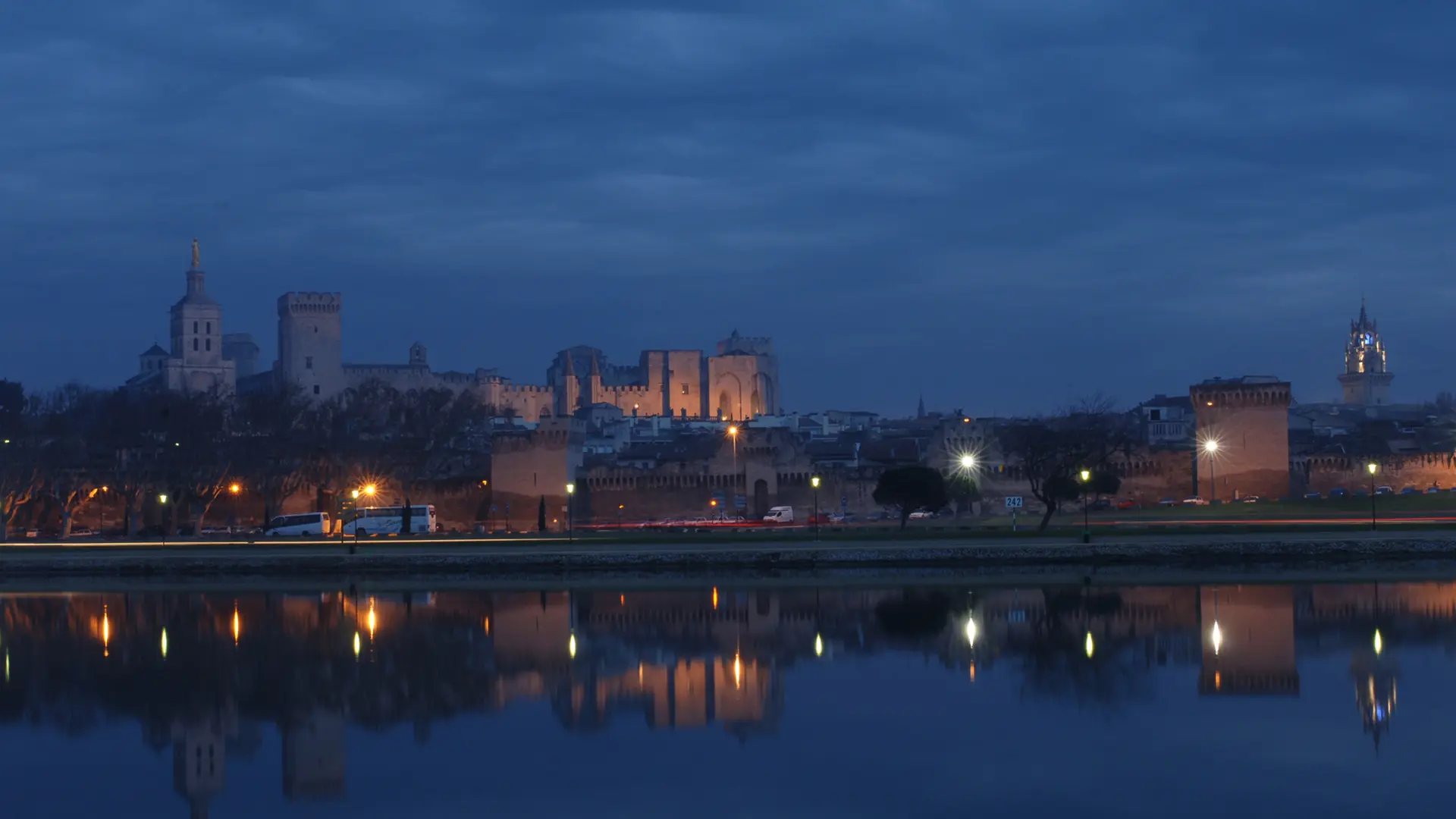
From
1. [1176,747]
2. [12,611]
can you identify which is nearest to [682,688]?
[1176,747]

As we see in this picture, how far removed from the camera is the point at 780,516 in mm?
52531

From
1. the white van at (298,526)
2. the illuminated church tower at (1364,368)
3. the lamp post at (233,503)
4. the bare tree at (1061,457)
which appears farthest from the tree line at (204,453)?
the illuminated church tower at (1364,368)

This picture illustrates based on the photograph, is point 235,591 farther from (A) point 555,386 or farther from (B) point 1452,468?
(A) point 555,386

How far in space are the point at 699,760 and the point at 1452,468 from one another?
154ft

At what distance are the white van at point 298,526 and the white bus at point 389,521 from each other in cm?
92

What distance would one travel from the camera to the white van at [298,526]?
5038 centimetres

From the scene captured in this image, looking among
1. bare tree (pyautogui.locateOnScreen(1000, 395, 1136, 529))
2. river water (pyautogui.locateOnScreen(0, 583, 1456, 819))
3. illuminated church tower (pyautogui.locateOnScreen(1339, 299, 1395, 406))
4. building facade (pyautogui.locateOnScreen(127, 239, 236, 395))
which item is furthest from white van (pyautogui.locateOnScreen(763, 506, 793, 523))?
illuminated church tower (pyautogui.locateOnScreen(1339, 299, 1395, 406))

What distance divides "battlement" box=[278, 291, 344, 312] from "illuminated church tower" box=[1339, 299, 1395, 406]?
101334 mm

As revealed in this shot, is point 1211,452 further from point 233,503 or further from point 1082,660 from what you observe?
point 1082,660

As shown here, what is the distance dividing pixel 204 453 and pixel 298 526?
940cm

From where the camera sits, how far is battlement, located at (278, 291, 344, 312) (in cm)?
11719

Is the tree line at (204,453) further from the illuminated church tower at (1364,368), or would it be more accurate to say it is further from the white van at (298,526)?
the illuminated church tower at (1364,368)

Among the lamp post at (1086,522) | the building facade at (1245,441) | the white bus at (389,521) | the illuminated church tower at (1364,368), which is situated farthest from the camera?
the illuminated church tower at (1364,368)

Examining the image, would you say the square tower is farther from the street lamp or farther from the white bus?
the street lamp
